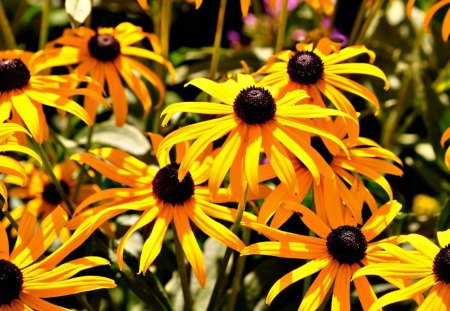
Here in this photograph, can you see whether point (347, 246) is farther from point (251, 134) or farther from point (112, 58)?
point (112, 58)

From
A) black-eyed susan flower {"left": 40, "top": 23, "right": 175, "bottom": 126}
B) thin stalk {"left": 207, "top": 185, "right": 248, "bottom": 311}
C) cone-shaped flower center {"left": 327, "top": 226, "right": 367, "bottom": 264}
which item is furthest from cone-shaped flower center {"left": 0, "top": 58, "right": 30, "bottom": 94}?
cone-shaped flower center {"left": 327, "top": 226, "right": 367, "bottom": 264}

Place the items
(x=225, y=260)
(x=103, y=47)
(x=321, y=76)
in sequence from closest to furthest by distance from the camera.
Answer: (x=225, y=260) < (x=321, y=76) < (x=103, y=47)

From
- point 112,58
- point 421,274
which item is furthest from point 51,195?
point 421,274

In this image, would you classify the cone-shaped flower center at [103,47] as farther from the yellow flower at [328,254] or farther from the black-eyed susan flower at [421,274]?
the black-eyed susan flower at [421,274]

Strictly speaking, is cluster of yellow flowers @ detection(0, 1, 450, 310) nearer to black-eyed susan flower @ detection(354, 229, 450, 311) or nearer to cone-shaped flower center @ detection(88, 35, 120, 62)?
black-eyed susan flower @ detection(354, 229, 450, 311)

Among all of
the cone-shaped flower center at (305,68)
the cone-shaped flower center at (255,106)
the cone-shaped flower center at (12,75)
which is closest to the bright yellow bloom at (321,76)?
the cone-shaped flower center at (305,68)

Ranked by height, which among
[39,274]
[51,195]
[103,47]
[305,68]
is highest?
[305,68]

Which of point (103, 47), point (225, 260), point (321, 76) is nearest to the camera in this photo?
point (225, 260)

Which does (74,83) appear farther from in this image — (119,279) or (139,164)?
(119,279)
